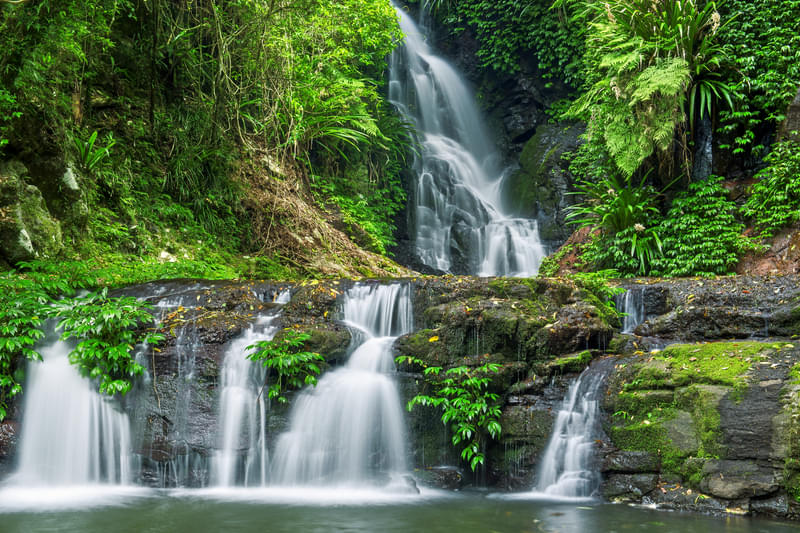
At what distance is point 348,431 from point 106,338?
8.20ft

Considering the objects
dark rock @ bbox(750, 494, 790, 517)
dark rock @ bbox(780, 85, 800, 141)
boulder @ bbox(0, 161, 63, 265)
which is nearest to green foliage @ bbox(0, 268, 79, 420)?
boulder @ bbox(0, 161, 63, 265)

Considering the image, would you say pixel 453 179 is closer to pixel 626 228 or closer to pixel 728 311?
pixel 626 228

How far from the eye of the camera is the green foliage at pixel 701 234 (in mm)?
8694

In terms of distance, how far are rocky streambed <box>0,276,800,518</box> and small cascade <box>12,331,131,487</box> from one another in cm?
15

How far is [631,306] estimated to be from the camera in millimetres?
6719

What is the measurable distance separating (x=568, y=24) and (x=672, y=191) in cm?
764

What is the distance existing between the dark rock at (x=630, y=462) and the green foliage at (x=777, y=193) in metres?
5.72

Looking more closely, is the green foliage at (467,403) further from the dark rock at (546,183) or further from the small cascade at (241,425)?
the dark rock at (546,183)

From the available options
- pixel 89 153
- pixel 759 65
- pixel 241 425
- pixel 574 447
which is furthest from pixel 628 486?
pixel 89 153

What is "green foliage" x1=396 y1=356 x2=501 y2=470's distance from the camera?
4879mm

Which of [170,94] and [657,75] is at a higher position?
[170,94]

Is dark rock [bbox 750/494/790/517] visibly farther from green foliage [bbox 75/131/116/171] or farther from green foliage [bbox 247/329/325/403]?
green foliage [bbox 75/131/116/171]

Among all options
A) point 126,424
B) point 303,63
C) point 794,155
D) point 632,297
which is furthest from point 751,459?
point 303,63

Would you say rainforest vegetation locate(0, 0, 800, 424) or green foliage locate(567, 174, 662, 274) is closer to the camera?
rainforest vegetation locate(0, 0, 800, 424)
